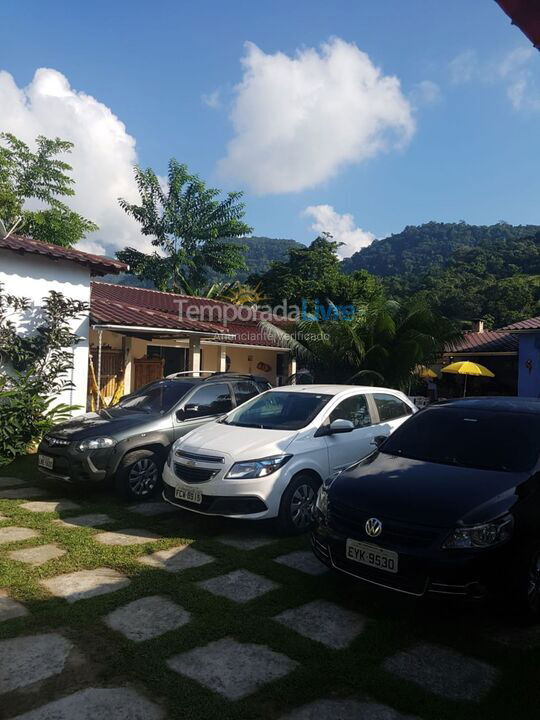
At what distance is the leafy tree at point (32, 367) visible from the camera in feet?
29.1

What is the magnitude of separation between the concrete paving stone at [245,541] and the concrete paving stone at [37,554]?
1525mm

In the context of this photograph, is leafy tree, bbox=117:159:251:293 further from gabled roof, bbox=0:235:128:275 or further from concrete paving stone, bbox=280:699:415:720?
concrete paving stone, bbox=280:699:415:720

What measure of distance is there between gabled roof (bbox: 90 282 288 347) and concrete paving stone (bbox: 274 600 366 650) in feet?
27.3

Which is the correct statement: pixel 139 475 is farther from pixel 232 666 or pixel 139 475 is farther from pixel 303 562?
pixel 232 666

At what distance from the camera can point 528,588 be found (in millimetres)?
3477

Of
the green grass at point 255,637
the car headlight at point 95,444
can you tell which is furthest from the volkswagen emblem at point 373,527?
the car headlight at point 95,444

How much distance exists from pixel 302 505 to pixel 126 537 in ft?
6.03

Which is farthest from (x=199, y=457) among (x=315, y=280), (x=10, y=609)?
(x=315, y=280)

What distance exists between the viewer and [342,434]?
6098 mm

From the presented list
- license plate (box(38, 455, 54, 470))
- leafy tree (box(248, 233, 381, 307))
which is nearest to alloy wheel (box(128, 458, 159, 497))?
license plate (box(38, 455, 54, 470))

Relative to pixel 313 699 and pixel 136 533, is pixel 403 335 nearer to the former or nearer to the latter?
pixel 136 533

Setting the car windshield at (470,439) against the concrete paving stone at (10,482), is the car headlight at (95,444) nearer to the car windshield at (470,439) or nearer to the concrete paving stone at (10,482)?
the concrete paving stone at (10,482)

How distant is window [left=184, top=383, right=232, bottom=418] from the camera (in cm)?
752

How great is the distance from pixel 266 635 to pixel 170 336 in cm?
1008
